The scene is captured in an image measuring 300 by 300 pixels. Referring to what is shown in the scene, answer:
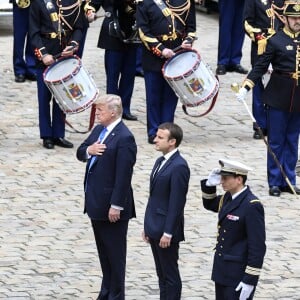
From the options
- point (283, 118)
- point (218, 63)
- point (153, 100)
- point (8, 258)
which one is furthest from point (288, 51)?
point (218, 63)

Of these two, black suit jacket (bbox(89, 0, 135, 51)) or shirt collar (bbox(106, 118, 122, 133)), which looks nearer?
shirt collar (bbox(106, 118, 122, 133))

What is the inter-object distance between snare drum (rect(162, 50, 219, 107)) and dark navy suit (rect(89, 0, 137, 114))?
1.38 m

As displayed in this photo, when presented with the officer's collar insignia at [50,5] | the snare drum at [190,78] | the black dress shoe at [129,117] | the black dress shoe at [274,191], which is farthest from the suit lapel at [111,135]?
the black dress shoe at [129,117]

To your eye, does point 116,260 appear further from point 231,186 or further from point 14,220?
point 14,220

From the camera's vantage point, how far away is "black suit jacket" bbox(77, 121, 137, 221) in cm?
1132

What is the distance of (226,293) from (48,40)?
6216 mm

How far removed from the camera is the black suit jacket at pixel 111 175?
11.3 meters

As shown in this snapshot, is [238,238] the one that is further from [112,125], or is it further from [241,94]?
[241,94]

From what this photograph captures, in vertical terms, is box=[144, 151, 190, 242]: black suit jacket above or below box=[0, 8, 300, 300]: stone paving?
above

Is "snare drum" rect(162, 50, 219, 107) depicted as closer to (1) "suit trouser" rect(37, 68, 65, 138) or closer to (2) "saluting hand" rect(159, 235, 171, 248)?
(1) "suit trouser" rect(37, 68, 65, 138)

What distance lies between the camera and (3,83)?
63.3 ft

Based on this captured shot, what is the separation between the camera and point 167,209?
11.0 metres

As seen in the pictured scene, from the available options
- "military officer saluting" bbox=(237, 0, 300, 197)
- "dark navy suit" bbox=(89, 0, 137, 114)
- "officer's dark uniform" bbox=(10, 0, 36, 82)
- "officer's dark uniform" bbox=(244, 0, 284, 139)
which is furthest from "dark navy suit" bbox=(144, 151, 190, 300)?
"officer's dark uniform" bbox=(10, 0, 36, 82)

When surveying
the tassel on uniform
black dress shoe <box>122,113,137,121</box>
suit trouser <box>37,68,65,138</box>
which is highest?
the tassel on uniform
